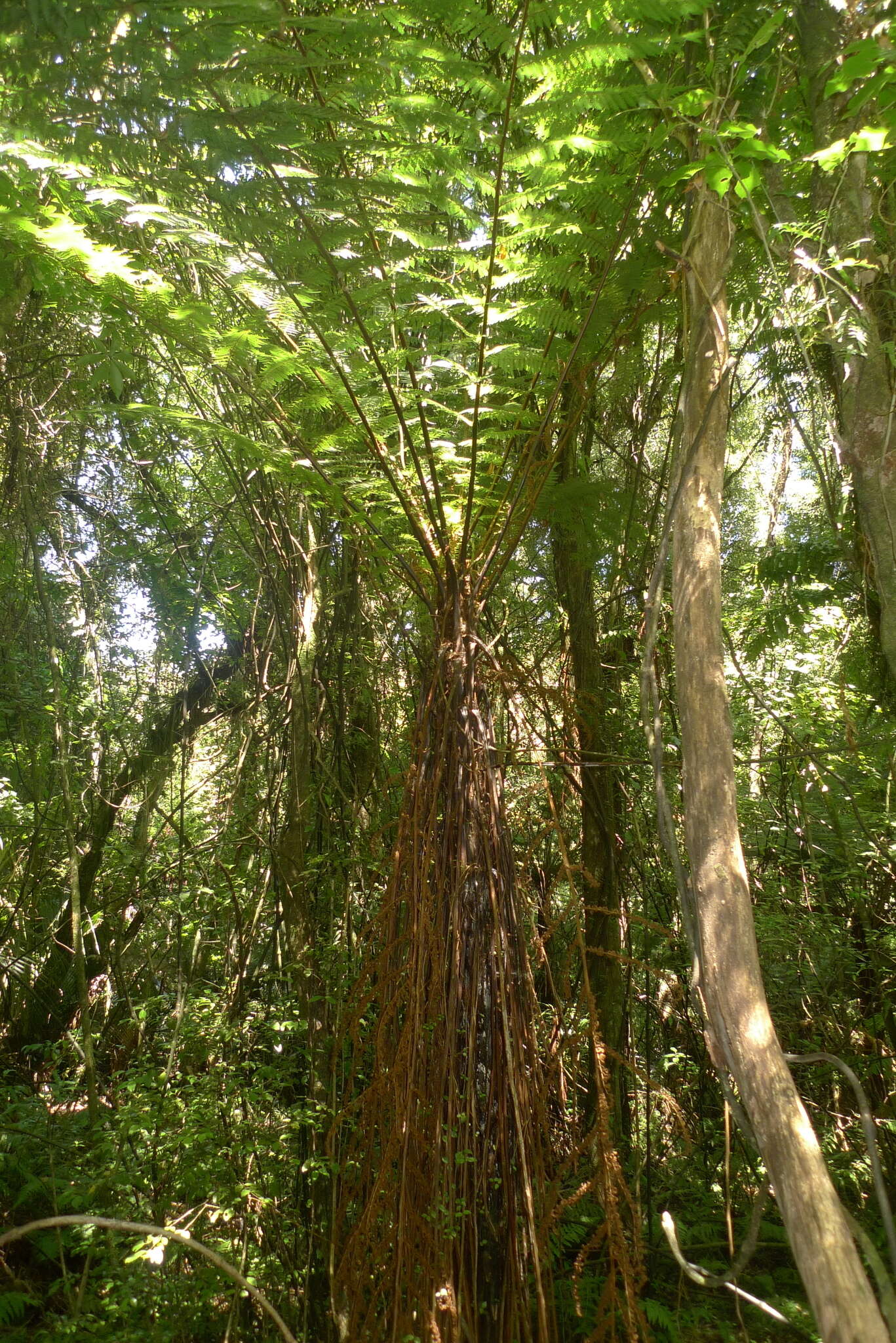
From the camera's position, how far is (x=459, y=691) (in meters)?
1.88

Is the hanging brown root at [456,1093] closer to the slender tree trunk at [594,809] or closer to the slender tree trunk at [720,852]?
the slender tree trunk at [720,852]

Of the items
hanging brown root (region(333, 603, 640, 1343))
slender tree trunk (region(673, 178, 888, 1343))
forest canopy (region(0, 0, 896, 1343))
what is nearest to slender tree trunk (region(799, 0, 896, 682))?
forest canopy (region(0, 0, 896, 1343))

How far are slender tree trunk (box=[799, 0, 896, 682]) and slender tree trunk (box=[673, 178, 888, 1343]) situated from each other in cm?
28

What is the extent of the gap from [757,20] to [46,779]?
402 centimetres

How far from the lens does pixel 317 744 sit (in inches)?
120

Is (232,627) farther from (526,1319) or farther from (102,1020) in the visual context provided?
(526,1319)

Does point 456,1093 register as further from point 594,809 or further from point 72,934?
point 72,934

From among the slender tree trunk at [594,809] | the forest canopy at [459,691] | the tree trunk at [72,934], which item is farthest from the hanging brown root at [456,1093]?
the tree trunk at [72,934]

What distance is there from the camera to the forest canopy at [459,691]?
4.83 feet

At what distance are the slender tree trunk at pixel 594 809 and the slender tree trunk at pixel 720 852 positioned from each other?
3.37ft

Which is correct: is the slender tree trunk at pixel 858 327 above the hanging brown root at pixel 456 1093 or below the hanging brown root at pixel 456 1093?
above

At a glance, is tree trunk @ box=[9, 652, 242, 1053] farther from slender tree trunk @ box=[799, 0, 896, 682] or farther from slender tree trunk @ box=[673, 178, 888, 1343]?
slender tree trunk @ box=[799, 0, 896, 682]

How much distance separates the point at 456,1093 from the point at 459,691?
2.80 feet

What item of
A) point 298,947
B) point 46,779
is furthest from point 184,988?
point 46,779
